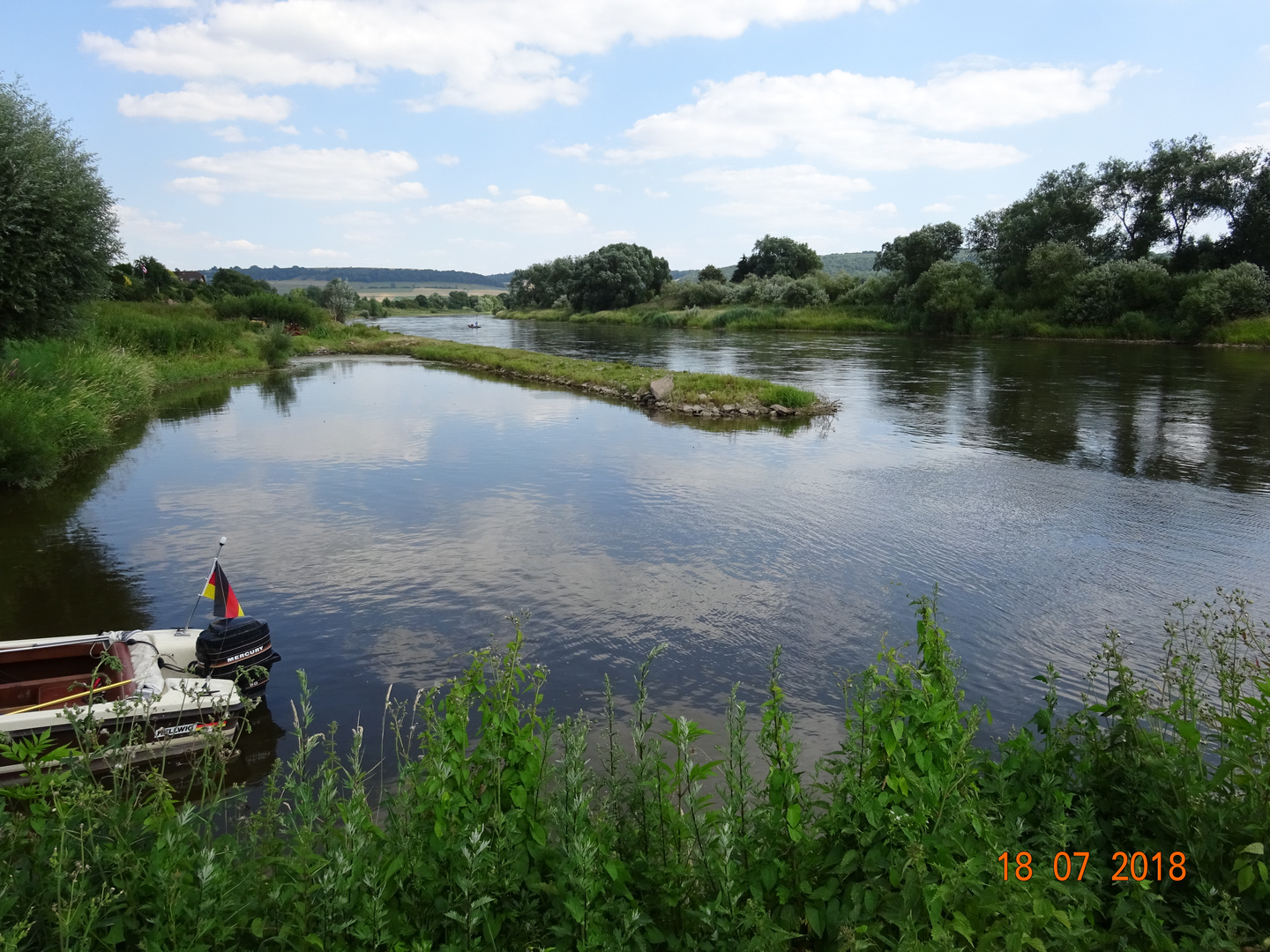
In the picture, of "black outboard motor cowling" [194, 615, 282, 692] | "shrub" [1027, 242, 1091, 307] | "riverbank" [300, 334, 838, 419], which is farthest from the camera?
"shrub" [1027, 242, 1091, 307]

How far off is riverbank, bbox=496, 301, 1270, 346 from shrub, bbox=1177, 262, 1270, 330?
0.93m

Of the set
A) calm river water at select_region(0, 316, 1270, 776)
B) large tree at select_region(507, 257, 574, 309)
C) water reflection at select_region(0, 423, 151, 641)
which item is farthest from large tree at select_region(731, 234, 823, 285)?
water reflection at select_region(0, 423, 151, 641)

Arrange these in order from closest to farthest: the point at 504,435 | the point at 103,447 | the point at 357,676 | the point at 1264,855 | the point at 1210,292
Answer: the point at 1264,855 < the point at 357,676 < the point at 103,447 < the point at 504,435 < the point at 1210,292

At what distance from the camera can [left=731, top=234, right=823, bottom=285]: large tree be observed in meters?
116

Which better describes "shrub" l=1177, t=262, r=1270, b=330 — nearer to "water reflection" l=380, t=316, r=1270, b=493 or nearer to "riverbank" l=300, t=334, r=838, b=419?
"water reflection" l=380, t=316, r=1270, b=493

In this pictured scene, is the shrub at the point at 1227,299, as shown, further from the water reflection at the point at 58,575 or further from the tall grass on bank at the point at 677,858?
the water reflection at the point at 58,575

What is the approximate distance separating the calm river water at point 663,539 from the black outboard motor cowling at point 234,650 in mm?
825

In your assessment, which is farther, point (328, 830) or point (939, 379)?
point (939, 379)

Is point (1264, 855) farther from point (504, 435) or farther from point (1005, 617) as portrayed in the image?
point (504, 435)

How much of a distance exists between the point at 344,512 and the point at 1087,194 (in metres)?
84.0

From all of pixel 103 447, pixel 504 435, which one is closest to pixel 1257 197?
pixel 504 435

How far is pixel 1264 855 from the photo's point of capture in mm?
4418

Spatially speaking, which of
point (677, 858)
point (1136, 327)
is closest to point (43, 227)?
point (677, 858)

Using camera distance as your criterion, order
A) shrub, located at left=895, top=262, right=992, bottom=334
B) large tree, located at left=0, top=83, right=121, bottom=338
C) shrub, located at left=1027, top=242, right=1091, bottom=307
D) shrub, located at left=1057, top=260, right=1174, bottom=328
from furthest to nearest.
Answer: shrub, located at left=895, top=262, right=992, bottom=334 < shrub, located at left=1027, top=242, right=1091, bottom=307 < shrub, located at left=1057, top=260, right=1174, bottom=328 < large tree, located at left=0, top=83, right=121, bottom=338
